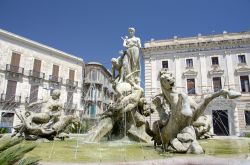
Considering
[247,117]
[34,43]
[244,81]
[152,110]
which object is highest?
[34,43]

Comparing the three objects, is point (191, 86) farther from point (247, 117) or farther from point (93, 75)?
point (93, 75)

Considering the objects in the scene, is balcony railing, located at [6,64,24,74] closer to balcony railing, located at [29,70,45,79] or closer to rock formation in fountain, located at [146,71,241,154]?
balcony railing, located at [29,70,45,79]

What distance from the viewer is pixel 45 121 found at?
22.4 feet

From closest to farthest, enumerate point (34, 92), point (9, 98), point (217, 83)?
point (217, 83) < point (9, 98) < point (34, 92)

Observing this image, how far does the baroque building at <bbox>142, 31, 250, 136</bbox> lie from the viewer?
26.0 meters

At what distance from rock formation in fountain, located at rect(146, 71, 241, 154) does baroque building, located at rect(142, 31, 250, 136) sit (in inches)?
866

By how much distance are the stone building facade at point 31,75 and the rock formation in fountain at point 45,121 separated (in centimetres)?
2211

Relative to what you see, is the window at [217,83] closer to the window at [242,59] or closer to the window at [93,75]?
the window at [242,59]

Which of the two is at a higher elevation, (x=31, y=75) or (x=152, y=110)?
(x=31, y=75)

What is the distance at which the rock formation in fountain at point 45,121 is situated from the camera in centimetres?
632

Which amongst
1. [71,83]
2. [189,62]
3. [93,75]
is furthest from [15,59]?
[189,62]

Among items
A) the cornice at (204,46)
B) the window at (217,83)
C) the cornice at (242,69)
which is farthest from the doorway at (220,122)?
the cornice at (204,46)

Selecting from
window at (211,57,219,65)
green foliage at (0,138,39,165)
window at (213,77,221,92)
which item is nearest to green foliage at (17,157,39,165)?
green foliage at (0,138,39,165)

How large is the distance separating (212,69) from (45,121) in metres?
25.3
